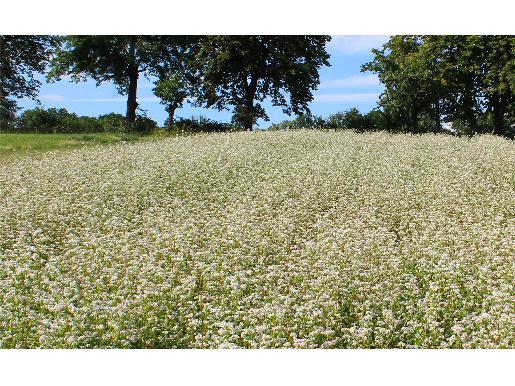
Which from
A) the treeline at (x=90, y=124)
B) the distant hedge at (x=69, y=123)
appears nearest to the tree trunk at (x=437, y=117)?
the treeline at (x=90, y=124)

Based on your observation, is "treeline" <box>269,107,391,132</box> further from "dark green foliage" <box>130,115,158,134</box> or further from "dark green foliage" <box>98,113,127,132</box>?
"dark green foliage" <box>98,113,127,132</box>

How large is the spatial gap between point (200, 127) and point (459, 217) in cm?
1859

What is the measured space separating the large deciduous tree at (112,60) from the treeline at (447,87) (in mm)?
11164

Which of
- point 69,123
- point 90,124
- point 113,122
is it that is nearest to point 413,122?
point 113,122

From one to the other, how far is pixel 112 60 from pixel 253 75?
6.44 meters

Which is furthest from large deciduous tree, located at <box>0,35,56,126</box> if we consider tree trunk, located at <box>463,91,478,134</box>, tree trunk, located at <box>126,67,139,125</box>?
tree trunk, located at <box>463,91,478,134</box>

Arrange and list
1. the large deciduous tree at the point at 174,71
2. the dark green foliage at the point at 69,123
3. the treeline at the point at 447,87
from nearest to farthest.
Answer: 1. the dark green foliage at the point at 69,123
2. the large deciduous tree at the point at 174,71
3. the treeline at the point at 447,87

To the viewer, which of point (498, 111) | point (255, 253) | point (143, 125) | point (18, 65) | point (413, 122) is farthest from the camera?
point (498, 111)

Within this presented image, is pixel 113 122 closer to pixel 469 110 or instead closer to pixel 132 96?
pixel 132 96

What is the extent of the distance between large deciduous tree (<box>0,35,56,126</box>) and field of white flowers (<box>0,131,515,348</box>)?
2.08m

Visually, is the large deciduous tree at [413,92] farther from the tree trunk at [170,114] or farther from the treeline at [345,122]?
the tree trunk at [170,114]

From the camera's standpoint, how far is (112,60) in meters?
25.1

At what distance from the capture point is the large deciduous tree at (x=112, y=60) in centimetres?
2333

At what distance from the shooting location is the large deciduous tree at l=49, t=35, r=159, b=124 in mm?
23328
